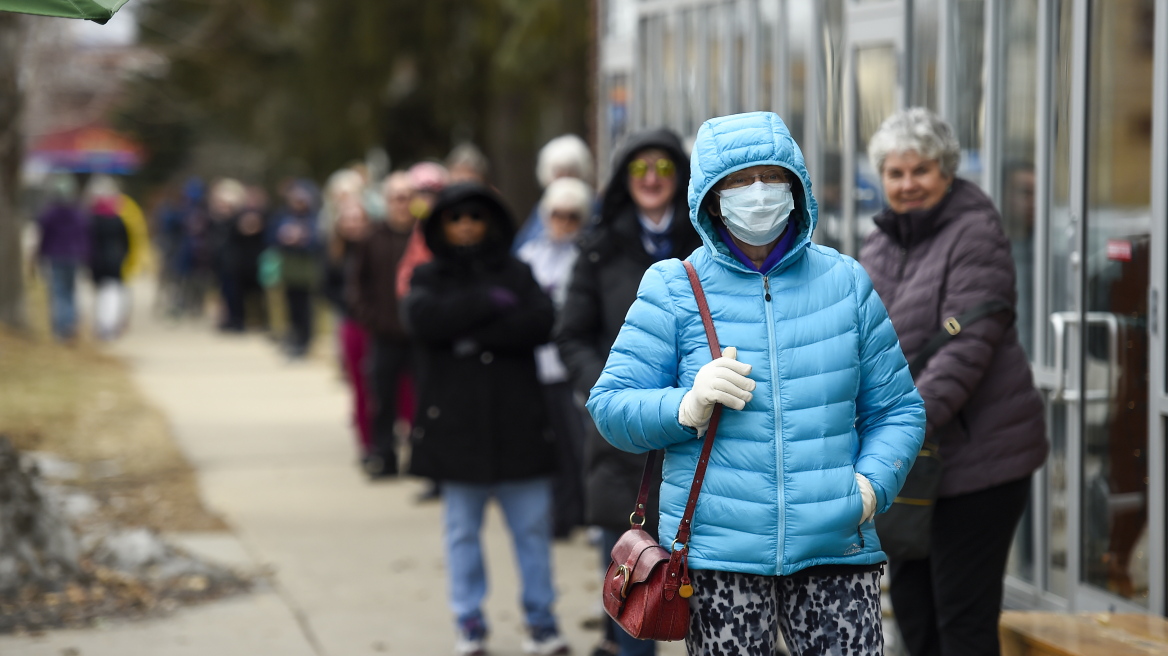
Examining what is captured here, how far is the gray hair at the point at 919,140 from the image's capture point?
4.40 metres

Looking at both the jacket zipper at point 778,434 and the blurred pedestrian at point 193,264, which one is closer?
the jacket zipper at point 778,434

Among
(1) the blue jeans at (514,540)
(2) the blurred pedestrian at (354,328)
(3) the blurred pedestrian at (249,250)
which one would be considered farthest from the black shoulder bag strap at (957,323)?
(3) the blurred pedestrian at (249,250)

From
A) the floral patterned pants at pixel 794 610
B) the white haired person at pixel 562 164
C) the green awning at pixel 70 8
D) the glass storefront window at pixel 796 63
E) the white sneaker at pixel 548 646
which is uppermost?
the glass storefront window at pixel 796 63

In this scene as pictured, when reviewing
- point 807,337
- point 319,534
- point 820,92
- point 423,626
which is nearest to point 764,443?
point 807,337

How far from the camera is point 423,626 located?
646 cm

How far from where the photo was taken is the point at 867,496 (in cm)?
332

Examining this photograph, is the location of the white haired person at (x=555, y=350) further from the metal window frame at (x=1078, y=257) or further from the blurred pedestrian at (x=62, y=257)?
the blurred pedestrian at (x=62, y=257)

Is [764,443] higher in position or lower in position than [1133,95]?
lower

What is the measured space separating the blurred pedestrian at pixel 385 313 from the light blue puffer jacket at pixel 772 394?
258 inches

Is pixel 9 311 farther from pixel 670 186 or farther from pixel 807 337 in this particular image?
pixel 807 337

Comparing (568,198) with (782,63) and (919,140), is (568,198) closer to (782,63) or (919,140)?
(782,63)

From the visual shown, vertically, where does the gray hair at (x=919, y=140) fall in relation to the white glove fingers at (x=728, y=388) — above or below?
above

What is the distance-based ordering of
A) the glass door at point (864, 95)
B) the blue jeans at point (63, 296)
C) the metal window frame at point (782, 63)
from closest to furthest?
the glass door at point (864, 95) → the metal window frame at point (782, 63) → the blue jeans at point (63, 296)

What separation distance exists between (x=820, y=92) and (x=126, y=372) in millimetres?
11273
